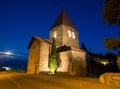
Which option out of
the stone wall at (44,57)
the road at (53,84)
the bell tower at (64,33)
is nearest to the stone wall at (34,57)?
the stone wall at (44,57)

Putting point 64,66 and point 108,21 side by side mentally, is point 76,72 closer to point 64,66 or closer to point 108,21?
point 64,66

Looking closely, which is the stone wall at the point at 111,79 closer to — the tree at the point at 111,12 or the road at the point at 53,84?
the road at the point at 53,84

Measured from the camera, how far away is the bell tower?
31.3m

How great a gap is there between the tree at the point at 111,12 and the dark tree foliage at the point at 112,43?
5.62 ft

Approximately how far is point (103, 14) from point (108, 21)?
847 mm

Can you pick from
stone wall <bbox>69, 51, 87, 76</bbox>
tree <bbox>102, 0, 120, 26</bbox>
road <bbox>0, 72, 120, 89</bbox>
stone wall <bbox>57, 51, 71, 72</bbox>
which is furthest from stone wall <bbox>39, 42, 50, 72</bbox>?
tree <bbox>102, 0, 120, 26</bbox>

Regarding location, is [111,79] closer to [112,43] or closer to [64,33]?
[112,43]

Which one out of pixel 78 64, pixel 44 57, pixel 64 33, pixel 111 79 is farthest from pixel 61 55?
pixel 111 79

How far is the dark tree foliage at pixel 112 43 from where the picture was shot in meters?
10.2

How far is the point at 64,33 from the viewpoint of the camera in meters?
31.7

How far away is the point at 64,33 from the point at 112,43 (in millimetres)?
21708

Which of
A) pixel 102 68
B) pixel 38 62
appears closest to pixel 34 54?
pixel 38 62

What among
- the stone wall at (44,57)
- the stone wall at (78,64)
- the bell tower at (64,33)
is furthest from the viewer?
the bell tower at (64,33)

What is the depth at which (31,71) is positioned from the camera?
92.3 ft
